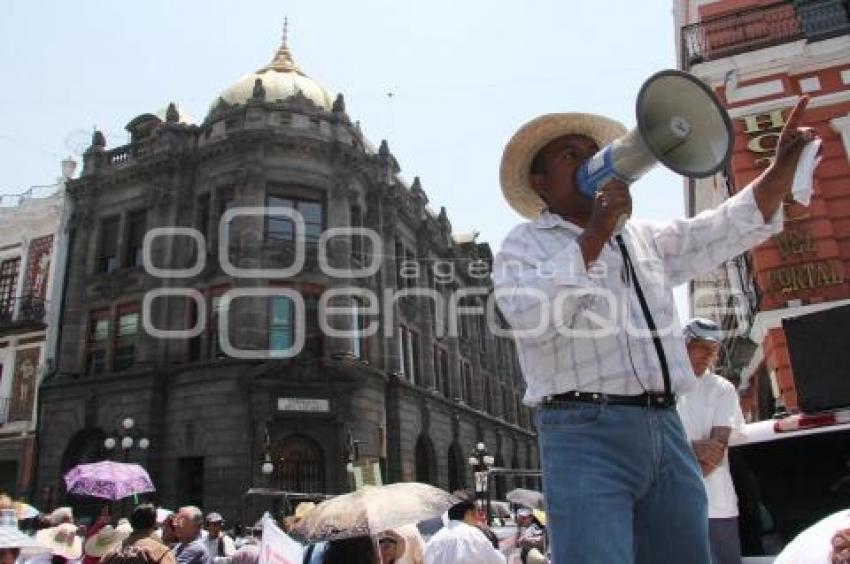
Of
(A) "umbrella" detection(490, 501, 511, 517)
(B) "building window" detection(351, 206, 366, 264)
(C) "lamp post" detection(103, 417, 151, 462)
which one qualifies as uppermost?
(B) "building window" detection(351, 206, 366, 264)

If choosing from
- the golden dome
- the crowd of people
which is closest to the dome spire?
the golden dome

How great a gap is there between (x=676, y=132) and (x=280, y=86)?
28013 millimetres

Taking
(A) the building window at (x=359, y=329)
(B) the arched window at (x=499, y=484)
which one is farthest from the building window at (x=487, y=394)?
(A) the building window at (x=359, y=329)

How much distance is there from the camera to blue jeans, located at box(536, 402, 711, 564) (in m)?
1.84

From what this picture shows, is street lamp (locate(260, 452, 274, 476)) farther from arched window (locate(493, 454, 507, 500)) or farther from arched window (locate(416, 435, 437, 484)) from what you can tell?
arched window (locate(493, 454, 507, 500))

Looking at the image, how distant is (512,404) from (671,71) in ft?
142

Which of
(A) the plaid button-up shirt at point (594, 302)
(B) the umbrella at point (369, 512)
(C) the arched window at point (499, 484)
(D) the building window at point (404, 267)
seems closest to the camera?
(A) the plaid button-up shirt at point (594, 302)

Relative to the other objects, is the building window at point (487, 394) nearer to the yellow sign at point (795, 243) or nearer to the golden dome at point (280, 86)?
the golden dome at point (280, 86)

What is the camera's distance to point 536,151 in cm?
257

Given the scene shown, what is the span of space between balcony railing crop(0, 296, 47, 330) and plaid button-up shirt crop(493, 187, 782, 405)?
2911cm

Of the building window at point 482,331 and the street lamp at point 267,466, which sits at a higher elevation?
the building window at point 482,331

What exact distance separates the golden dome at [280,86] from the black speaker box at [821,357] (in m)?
25.6

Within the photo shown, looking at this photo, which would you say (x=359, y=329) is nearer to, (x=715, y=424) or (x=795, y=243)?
(x=795, y=243)

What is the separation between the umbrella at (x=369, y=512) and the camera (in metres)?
5.80
